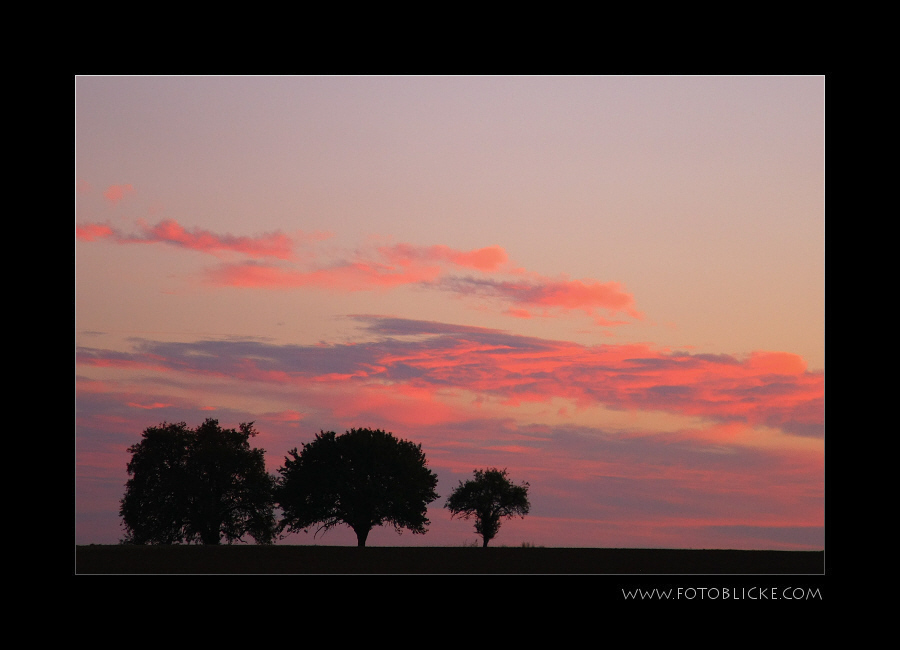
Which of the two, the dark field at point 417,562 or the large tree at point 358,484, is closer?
the dark field at point 417,562

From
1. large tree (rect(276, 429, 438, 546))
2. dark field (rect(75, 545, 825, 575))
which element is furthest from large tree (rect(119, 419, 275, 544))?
dark field (rect(75, 545, 825, 575))

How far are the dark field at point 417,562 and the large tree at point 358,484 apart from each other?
1209 inches

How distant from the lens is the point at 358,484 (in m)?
84.4

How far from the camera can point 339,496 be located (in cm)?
8488

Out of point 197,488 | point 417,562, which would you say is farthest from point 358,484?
point 417,562

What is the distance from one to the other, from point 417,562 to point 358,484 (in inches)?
1645

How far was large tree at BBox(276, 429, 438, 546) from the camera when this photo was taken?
83.8m

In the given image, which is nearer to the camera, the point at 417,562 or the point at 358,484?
the point at 417,562

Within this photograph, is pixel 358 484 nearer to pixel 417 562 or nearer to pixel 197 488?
pixel 197 488

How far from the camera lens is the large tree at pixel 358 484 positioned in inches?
3300

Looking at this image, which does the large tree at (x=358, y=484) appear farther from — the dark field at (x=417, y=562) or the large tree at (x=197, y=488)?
the dark field at (x=417, y=562)

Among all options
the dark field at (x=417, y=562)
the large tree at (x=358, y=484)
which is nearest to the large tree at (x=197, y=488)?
the large tree at (x=358, y=484)
